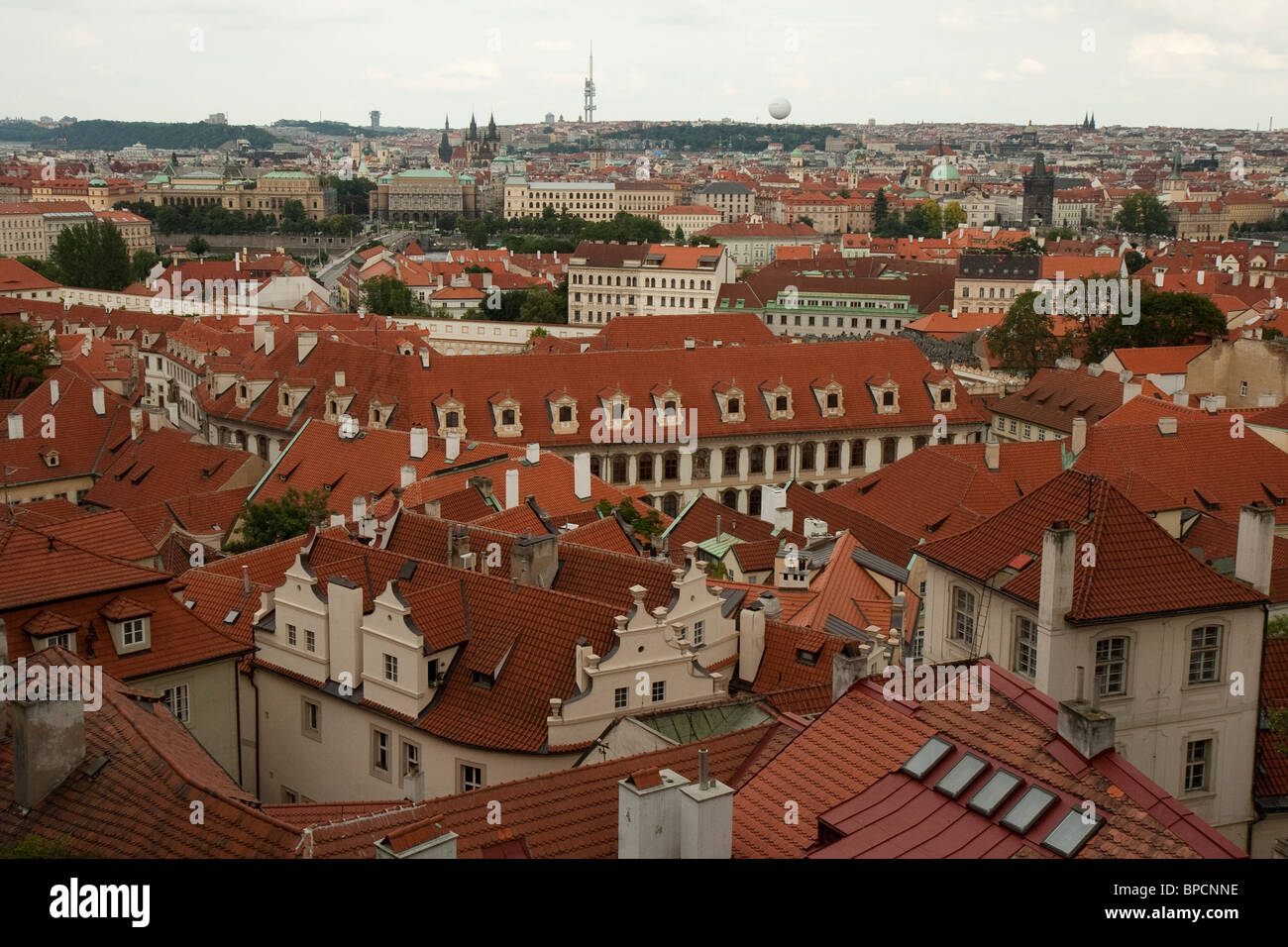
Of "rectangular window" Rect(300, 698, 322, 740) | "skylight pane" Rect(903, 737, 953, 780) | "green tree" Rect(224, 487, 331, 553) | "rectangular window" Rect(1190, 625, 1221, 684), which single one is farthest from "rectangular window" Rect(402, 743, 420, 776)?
"green tree" Rect(224, 487, 331, 553)

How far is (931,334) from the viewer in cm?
8856

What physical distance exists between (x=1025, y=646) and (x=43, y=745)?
10.8 m

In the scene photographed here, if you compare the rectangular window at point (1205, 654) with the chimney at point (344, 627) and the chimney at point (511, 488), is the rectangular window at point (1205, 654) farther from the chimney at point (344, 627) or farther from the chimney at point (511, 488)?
the chimney at point (511, 488)

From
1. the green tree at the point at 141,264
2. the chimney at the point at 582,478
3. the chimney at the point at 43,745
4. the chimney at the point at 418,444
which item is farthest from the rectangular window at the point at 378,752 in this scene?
the green tree at the point at 141,264

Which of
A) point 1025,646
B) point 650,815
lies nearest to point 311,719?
point 1025,646

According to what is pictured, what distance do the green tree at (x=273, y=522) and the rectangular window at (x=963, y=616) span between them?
16.0m

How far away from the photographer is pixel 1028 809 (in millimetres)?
12047

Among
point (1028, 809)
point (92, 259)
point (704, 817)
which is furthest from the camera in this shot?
point (92, 259)

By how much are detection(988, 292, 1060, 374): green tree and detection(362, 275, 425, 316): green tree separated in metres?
37.3

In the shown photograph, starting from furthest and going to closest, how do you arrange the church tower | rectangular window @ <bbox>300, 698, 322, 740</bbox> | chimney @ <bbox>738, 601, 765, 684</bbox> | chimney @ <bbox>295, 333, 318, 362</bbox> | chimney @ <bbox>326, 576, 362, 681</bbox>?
1. the church tower
2. chimney @ <bbox>295, 333, 318, 362</bbox>
3. rectangular window @ <bbox>300, 698, 322, 740</bbox>
4. chimney @ <bbox>738, 601, 765, 684</bbox>
5. chimney @ <bbox>326, 576, 362, 681</bbox>

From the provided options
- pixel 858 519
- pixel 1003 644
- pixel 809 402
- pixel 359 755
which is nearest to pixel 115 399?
pixel 809 402

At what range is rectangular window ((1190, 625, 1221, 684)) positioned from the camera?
1798 cm

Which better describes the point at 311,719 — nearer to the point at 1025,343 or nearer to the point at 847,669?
the point at 847,669

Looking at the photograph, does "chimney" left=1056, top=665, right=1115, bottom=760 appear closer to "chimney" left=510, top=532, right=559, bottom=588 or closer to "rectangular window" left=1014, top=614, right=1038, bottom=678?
"rectangular window" left=1014, top=614, right=1038, bottom=678
